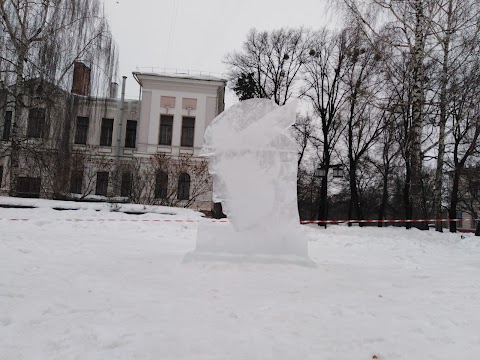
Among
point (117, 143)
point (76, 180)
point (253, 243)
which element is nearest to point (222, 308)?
point (253, 243)

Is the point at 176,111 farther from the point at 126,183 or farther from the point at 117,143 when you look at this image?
the point at 126,183

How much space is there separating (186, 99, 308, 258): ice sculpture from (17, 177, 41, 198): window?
12940mm

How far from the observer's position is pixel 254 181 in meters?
5.83

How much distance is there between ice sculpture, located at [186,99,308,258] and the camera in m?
5.70

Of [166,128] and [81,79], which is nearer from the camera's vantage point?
[81,79]

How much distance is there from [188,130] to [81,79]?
12385 millimetres

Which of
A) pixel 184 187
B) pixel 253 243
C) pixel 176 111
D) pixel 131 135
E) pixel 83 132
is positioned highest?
pixel 176 111

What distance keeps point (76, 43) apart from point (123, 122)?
13309 mm

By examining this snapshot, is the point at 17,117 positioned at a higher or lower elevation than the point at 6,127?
lower

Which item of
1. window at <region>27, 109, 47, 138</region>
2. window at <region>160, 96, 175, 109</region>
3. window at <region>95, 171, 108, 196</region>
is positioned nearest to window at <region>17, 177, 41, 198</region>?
window at <region>27, 109, 47, 138</region>

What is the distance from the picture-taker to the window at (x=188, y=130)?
27.0 m

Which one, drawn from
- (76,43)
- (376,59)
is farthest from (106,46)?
(376,59)

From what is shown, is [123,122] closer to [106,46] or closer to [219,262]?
[106,46]

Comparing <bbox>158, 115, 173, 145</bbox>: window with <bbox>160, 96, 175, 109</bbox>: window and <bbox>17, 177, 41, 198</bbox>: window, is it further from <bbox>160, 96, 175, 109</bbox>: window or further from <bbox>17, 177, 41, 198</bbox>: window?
<bbox>17, 177, 41, 198</bbox>: window
